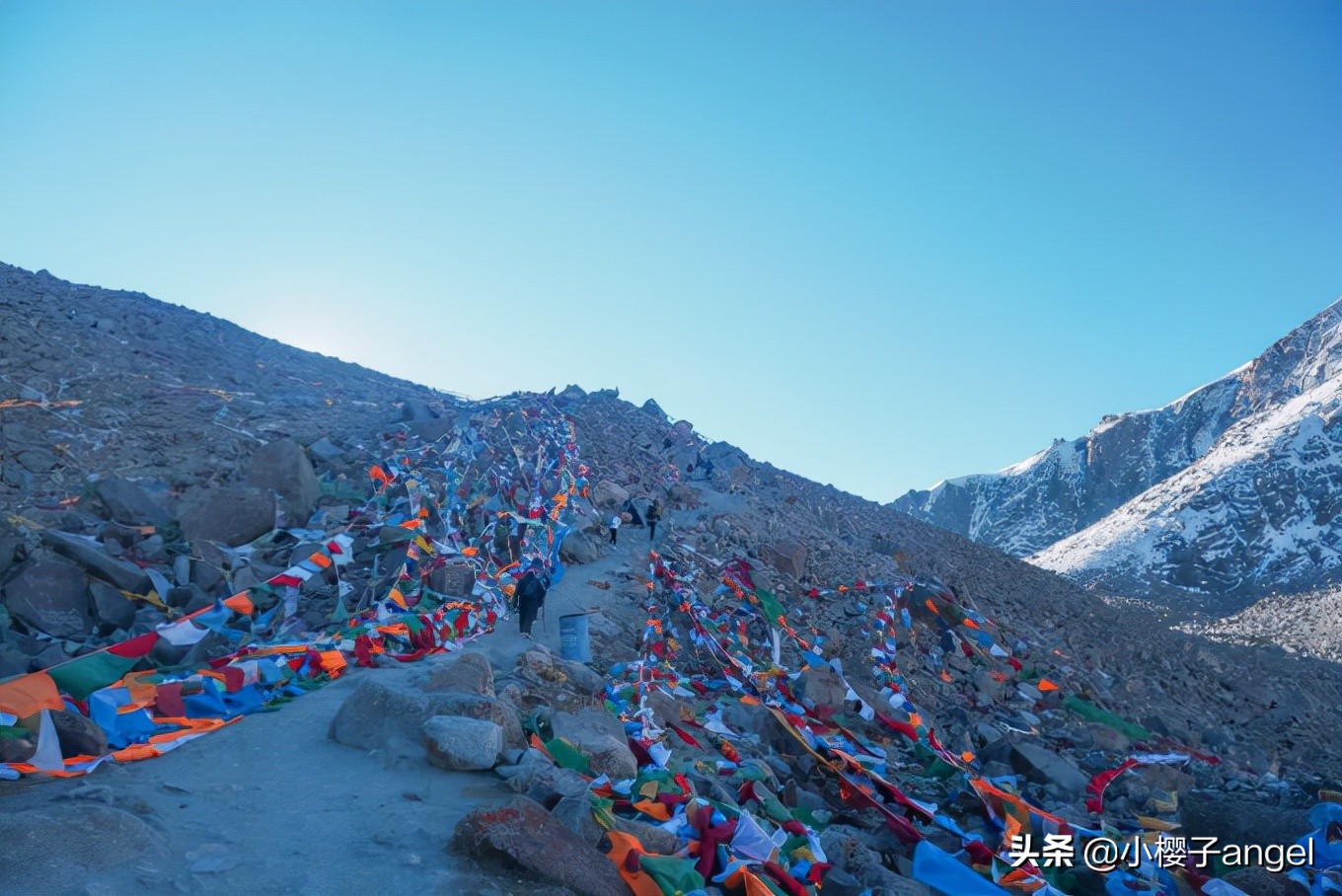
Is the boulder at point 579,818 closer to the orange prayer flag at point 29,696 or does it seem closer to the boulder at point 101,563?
the orange prayer flag at point 29,696

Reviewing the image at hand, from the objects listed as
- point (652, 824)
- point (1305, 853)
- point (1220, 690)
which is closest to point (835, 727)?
point (1305, 853)

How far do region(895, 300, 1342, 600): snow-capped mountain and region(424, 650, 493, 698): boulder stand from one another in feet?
137

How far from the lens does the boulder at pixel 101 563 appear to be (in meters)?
9.85

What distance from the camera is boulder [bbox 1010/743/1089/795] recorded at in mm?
10705

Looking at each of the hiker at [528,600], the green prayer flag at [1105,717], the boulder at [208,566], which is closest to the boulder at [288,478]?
the boulder at [208,566]

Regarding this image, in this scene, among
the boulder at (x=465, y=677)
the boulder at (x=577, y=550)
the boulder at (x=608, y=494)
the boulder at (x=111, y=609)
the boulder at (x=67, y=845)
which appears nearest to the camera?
the boulder at (x=67, y=845)

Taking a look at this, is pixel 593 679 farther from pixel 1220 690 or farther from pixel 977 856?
pixel 1220 690

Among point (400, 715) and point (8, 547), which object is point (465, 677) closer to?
point (400, 715)

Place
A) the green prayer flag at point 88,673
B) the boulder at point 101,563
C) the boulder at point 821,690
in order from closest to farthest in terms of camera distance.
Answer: the green prayer flag at point 88,673 < the boulder at point 101,563 < the boulder at point 821,690

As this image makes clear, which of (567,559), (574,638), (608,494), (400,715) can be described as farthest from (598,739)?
(608,494)

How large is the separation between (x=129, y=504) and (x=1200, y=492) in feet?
175

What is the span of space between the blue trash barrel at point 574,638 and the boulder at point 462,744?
4450 millimetres

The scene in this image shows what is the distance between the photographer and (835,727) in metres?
11.3

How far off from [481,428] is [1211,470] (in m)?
49.5
